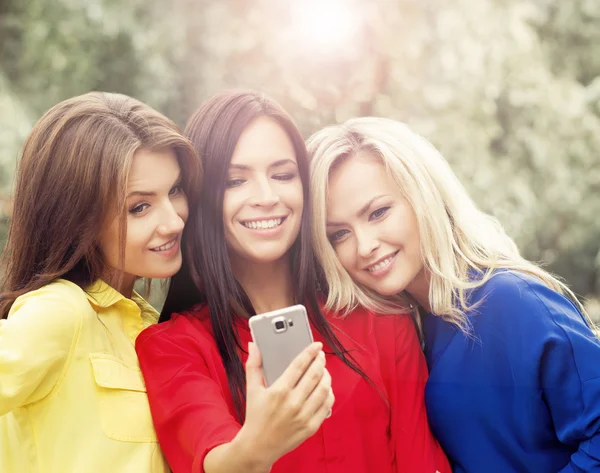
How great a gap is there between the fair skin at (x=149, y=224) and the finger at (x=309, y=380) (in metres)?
0.41

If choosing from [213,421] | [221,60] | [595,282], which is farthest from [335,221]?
[595,282]

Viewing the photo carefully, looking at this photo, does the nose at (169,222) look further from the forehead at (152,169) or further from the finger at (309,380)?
the finger at (309,380)

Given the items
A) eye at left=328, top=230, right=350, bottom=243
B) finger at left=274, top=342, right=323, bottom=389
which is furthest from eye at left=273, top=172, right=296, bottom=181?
finger at left=274, top=342, right=323, bottom=389

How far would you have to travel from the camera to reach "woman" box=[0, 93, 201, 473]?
97 cm

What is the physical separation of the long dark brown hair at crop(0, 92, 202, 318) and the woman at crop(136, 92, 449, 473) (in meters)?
0.12

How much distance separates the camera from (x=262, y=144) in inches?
46.5

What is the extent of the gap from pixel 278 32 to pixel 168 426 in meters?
2.26

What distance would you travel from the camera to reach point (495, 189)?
10.6ft

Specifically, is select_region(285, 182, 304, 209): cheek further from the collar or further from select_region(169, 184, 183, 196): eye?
the collar

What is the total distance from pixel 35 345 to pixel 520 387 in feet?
2.23

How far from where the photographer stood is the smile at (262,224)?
1174mm

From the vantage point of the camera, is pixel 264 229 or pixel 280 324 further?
pixel 264 229

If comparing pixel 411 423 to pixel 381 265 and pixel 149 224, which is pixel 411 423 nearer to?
pixel 381 265

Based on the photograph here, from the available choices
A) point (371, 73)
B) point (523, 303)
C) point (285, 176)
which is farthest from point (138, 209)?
point (371, 73)
